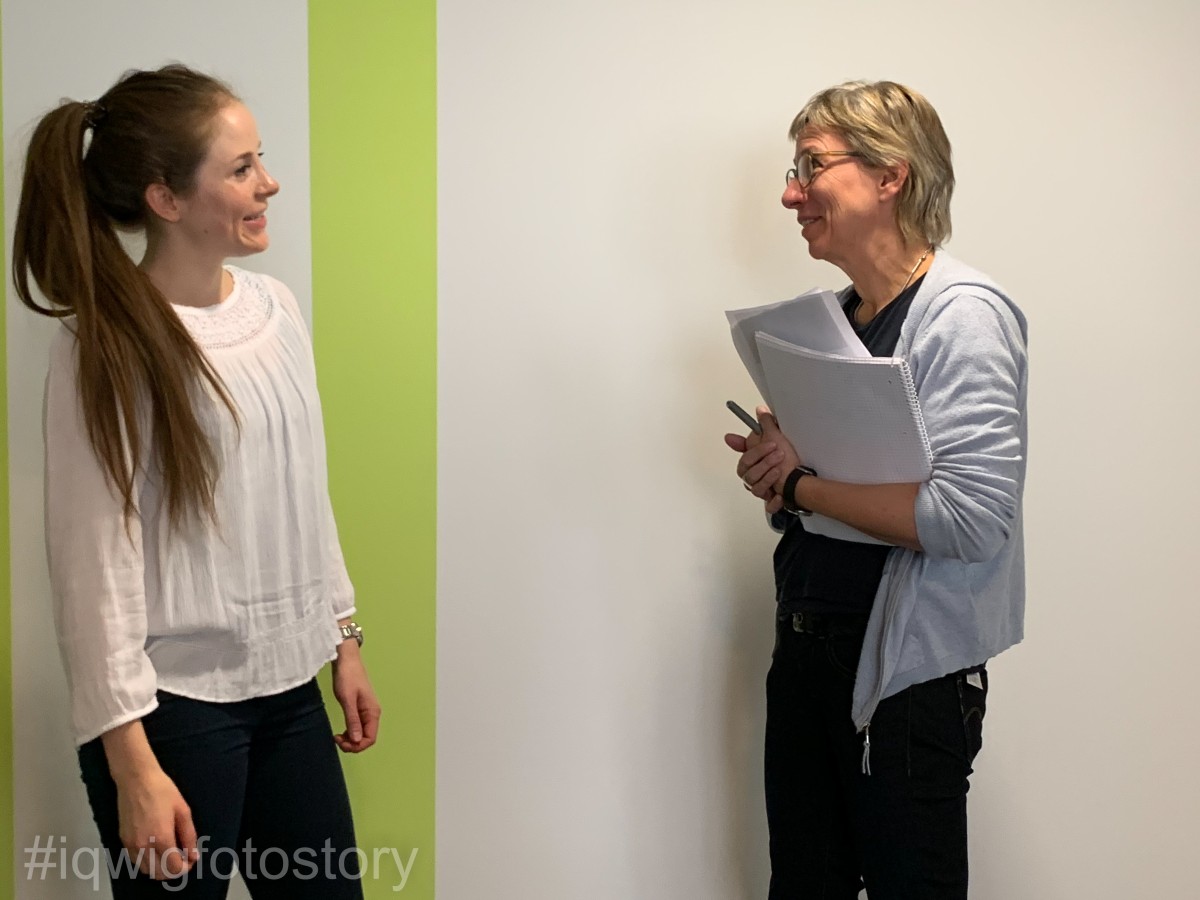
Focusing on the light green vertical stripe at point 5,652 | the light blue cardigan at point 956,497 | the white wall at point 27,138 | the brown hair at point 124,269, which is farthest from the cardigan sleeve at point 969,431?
the light green vertical stripe at point 5,652

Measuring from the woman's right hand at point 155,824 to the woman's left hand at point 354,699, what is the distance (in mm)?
284

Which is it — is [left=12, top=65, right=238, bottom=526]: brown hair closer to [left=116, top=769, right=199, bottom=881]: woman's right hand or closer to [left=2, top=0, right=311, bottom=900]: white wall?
[left=116, top=769, right=199, bottom=881]: woman's right hand

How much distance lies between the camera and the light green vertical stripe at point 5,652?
5.30ft

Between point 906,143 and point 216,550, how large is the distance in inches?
40.1

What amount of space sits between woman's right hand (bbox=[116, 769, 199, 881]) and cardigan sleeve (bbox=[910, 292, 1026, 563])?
900 mm

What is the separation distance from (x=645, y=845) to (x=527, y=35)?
1358mm

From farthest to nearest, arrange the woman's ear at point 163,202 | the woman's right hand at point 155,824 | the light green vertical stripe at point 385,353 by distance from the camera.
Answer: the light green vertical stripe at point 385,353, the woman's ear at point 163,202, the woman's right hand at point 155,824

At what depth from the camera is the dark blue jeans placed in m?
1.22

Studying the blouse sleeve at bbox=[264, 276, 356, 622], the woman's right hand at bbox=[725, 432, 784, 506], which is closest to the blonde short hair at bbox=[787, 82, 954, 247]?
the woman's right hand at bbox=[725, 432, 784, 506]

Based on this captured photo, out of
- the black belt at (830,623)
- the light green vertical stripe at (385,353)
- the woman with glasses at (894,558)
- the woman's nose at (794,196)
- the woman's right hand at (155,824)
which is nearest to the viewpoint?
the woman's right hand at (155,824)

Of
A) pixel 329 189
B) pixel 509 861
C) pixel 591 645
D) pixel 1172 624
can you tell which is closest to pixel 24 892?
pixel 509 861

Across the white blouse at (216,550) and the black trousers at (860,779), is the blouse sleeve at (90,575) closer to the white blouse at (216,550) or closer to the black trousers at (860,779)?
the white blouse at (216,550)

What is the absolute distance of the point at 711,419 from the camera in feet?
6.34

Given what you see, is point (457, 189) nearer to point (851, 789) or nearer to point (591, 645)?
point (591, 645)
